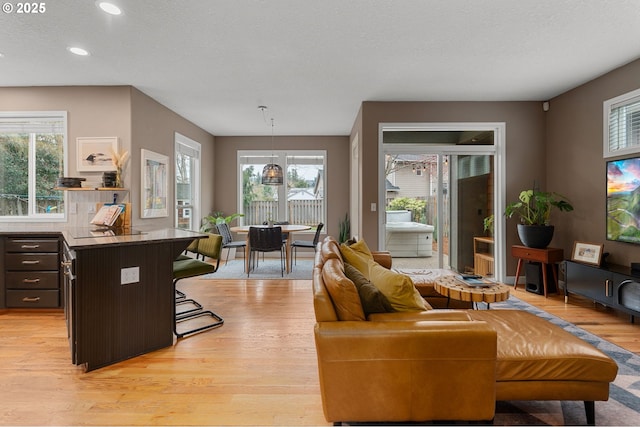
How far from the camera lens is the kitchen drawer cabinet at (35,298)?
3357 millimetres

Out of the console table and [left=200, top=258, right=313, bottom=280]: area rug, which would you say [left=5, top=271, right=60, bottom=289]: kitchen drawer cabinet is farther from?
the console table

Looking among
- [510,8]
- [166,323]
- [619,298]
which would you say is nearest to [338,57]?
[510,8]

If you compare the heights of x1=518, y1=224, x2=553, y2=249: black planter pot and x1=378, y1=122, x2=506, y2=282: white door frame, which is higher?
x1=378, y1=122, x2=506, y2=282: white door frame

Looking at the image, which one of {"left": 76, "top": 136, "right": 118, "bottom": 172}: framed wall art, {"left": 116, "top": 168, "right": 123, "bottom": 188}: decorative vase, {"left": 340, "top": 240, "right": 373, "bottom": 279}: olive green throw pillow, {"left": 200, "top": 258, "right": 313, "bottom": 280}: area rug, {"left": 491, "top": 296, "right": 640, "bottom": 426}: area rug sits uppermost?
{"left": 76, "top": 136, "right": 118, "bottom": 172}: framed wall art

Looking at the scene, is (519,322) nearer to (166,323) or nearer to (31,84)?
(166,323)

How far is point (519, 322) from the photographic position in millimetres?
2000

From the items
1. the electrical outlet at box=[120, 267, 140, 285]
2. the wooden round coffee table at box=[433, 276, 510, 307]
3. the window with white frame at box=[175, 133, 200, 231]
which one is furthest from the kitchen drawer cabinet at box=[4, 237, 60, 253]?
the wooden round coffee table at box=[433, 276, 510, 307]

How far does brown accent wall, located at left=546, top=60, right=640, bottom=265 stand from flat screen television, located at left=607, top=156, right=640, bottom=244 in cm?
11

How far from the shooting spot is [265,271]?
5488 millimetres

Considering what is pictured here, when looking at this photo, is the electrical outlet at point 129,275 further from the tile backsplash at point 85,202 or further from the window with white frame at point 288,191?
the window with white frame at point 288,191

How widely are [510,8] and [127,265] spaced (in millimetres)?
3488

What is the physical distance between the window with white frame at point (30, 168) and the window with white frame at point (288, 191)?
11.1 ft

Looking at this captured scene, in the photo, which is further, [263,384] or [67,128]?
[67,128]

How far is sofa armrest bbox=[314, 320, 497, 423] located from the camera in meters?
1.51
